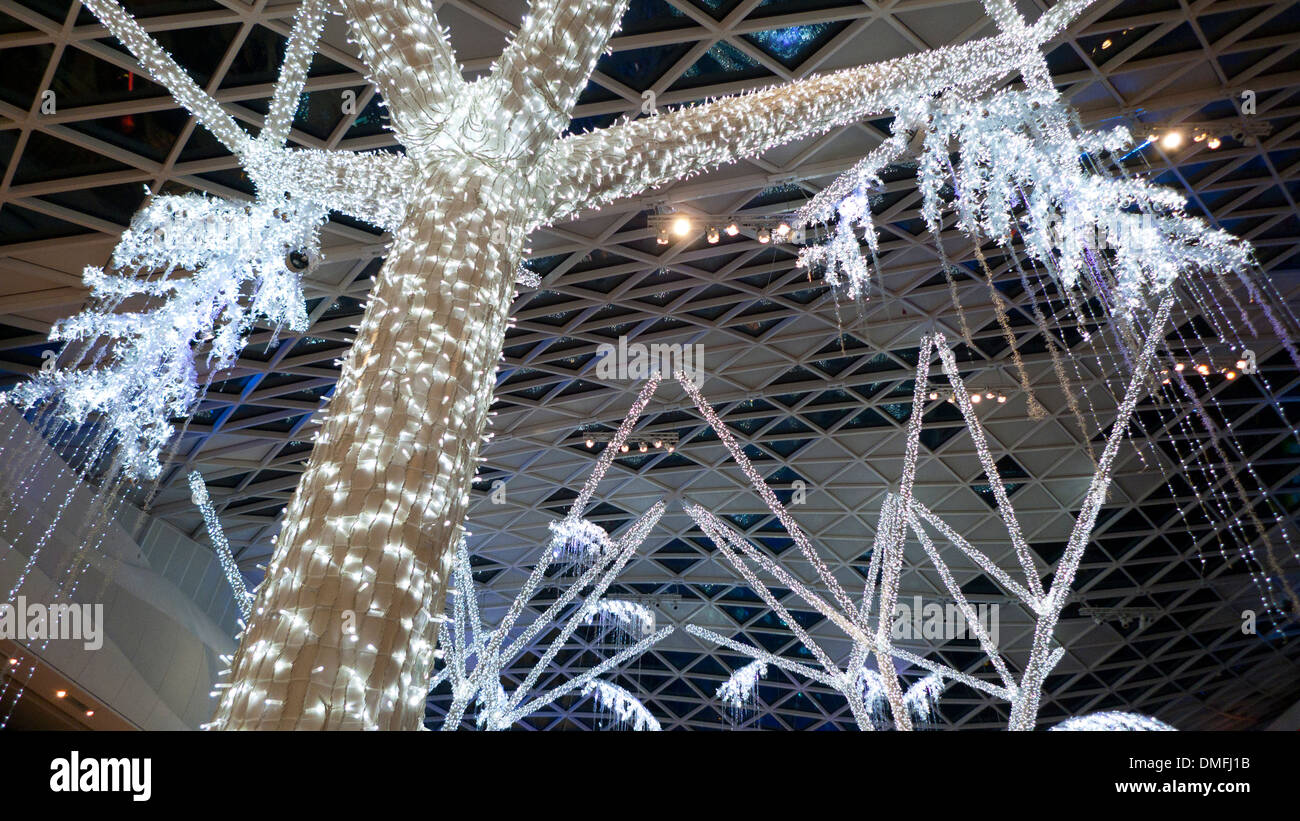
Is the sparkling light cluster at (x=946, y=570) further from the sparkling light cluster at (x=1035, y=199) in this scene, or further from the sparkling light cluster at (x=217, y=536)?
the sparkling light cluster at (x=217, y=536)

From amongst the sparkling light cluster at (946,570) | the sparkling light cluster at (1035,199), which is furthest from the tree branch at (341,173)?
the sparkling light cluster at (946,570)

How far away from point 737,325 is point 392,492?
54.1 ft

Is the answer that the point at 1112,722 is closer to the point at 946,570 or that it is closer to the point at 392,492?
the point at 946,570

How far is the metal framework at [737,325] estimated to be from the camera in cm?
1105

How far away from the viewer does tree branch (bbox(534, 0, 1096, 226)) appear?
149 inches

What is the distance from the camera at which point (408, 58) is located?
3381 mm

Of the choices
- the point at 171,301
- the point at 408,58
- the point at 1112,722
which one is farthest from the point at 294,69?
the point at 1112,722

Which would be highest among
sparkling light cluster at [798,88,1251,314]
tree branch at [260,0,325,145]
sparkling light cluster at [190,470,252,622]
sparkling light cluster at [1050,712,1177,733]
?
sparkling light cluster at [798,88,1251,314]

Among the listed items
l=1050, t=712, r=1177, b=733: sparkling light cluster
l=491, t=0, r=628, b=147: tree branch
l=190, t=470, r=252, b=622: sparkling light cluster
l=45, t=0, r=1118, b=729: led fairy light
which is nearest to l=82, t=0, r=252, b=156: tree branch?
l=45, t=0, r=1118, b=729: led fairy light

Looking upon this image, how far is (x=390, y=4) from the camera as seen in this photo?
335cm

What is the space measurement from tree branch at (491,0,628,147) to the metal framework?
207 cm

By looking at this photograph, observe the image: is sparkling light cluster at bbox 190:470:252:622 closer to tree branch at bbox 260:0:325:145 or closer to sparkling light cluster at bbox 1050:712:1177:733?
tree branch at bbox 260:0:325:145

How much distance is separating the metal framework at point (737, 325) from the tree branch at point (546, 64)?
2.07 metres

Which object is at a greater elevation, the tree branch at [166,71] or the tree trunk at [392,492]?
the tree branch at [166,71]
